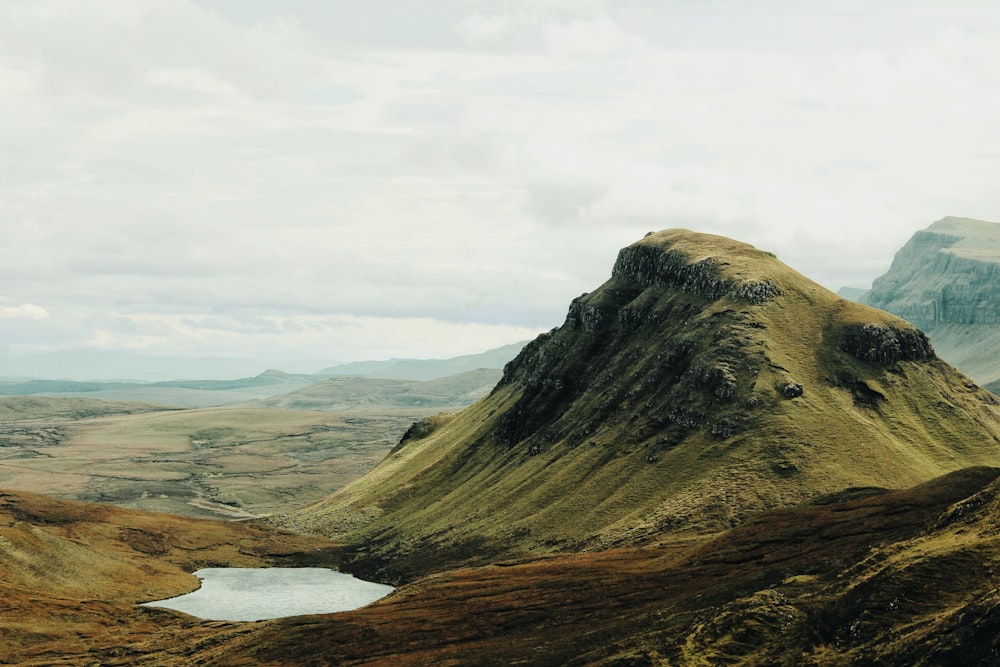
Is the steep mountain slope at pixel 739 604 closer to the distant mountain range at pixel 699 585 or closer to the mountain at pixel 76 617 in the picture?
the distant mountain range at pixel 699 585

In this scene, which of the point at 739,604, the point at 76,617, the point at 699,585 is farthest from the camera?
the point at 76,617

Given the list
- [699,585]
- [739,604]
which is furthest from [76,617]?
[739,604]

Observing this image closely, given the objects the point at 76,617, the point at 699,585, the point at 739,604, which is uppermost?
the point at 739,604

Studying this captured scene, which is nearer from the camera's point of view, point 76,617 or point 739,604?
point 739,604

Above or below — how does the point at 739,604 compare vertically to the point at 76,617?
above

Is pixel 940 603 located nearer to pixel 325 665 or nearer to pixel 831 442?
pixel 325 665

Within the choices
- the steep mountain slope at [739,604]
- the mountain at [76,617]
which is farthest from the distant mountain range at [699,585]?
the mountain at [76,617]

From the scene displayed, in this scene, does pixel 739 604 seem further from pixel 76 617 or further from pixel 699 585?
pixel 76 617

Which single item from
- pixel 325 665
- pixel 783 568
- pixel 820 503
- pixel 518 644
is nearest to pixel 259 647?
pixel 325 665

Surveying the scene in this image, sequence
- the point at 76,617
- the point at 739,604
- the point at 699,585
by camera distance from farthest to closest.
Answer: the point at 76,617
the point at 699,585
the point at 739,604

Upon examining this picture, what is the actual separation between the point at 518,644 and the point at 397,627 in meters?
28.2

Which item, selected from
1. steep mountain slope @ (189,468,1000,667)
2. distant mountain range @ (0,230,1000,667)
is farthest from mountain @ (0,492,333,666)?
steep mountain slope @ (189,468,1000,667)

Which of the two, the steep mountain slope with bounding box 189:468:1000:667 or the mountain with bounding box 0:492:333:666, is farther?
the mountain with bounding box 0:492:333:666

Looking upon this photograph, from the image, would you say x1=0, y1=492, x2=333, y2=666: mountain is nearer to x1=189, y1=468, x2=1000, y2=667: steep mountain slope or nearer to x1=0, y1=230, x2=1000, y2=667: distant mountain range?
x1=0, y1=230, x2=1000, y2=667: distant mountain range
